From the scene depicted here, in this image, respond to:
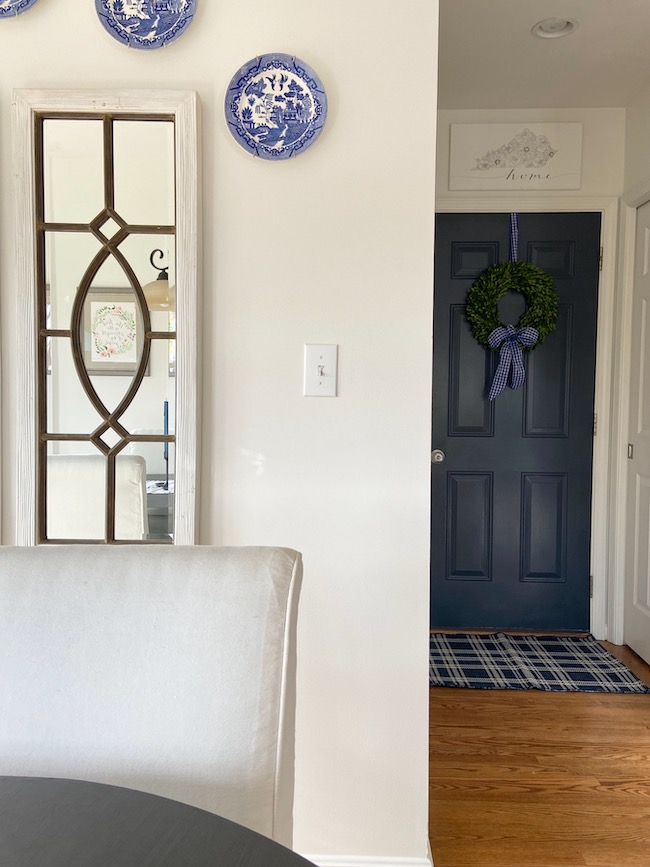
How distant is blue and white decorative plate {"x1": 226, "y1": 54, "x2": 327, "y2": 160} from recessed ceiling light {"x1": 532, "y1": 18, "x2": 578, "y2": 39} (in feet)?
4.82

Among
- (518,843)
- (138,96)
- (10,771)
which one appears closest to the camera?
(10,771)

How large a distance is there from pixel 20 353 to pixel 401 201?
3.01 feet

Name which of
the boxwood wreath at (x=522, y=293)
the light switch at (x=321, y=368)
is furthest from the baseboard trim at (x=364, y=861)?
the boxwood wreath at (x=522, y=293)

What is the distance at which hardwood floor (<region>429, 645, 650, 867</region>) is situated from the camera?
1766 mm

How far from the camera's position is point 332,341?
1.54 meters

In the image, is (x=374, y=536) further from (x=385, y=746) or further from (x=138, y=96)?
(x=138, y=96)

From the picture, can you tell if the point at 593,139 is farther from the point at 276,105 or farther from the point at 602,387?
the point at 276,105

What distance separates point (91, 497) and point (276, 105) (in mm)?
971

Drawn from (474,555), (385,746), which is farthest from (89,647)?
(474,555)

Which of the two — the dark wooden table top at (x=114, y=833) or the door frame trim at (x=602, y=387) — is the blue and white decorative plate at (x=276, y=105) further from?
the door frame trim at (x=602, y=387)

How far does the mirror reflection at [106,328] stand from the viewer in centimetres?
150

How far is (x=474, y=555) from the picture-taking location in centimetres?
336

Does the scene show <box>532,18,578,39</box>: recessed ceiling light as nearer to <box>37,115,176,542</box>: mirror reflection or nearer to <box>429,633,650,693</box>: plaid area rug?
<box>37,115,176,542</box>: mirror reflection

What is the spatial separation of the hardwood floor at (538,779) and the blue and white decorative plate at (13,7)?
2.23 m
